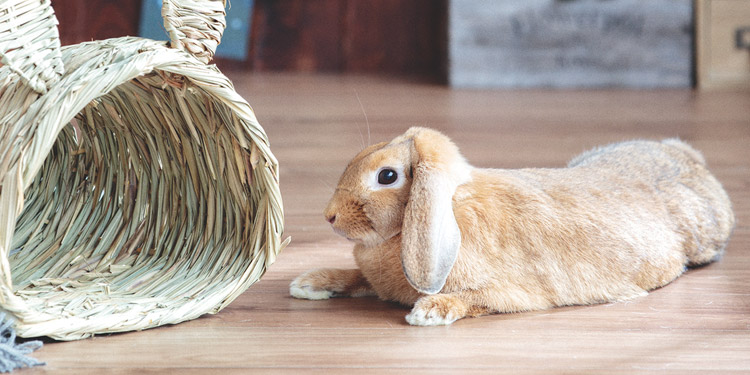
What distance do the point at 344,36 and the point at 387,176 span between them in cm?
349

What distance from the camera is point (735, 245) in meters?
1.48

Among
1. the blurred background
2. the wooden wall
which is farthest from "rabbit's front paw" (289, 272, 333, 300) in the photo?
the wooden wall

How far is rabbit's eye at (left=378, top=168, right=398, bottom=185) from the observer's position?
44.2 inches

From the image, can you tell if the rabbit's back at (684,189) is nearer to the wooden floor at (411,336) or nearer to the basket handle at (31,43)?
the wooden floor at (411,336)

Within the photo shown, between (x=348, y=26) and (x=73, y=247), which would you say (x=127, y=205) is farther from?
(x=348, y=26)

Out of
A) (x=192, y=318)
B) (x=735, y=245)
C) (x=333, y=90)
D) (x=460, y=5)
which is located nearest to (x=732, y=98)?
(x=460, y=5)

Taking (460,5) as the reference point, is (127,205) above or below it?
below

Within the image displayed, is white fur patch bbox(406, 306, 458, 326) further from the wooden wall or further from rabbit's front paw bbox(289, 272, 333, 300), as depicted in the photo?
the wooden wall

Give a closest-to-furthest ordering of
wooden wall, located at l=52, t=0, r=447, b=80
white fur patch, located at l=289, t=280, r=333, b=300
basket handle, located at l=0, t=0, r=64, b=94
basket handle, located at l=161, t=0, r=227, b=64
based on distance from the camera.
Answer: basket handle, located at l=0, t=0, r=64, b=94 < basket handle, located at l=161, t=0, r=227, b=64 < white fur patch, located at l=289, t=280, r=333, b=300 < wooden wall, located at l=52, t=0, r=447, b=80

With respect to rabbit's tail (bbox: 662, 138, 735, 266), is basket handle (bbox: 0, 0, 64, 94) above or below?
above

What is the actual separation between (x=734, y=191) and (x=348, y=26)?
113 inches

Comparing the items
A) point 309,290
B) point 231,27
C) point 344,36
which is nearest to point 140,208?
point 309,290

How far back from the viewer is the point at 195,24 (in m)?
1.06

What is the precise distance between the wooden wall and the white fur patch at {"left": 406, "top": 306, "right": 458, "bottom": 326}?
339 centimetres
